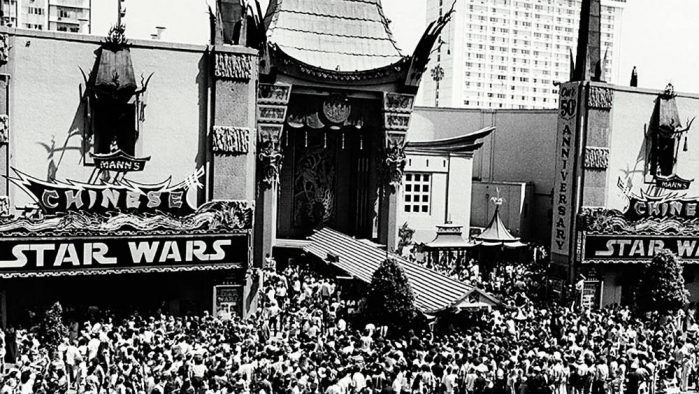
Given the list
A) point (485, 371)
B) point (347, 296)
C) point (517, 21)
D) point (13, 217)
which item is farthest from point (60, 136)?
point (517, 21)

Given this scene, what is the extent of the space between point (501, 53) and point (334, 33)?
91377 millimetres

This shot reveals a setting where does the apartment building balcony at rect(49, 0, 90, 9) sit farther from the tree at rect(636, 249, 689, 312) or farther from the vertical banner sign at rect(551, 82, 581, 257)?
the tree at rect(636, 249, 689, 312)

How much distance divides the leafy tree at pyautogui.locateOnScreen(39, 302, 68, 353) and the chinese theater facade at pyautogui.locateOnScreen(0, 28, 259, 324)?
1.55 m

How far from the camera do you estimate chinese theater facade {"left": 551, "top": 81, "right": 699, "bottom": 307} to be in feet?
126

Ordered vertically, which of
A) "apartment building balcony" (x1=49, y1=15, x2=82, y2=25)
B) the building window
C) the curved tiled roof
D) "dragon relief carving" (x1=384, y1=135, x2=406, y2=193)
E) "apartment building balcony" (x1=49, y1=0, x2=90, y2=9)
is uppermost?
"apartment building balcony" (x1=49, y1=0, x2=90, y2=9)

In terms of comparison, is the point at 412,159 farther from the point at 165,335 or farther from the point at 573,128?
the point at 165,335

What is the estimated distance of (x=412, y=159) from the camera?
156ft

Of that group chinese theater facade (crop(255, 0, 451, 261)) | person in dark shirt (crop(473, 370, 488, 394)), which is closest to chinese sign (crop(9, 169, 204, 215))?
chinese theater facade (crop(255, 0, 451, 261))

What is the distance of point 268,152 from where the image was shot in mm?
40844

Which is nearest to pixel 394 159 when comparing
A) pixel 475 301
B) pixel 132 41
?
pixel 475 301

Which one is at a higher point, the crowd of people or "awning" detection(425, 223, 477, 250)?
"awning" detection(425, 223, 477, 250)

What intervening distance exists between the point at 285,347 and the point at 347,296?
9.66 m

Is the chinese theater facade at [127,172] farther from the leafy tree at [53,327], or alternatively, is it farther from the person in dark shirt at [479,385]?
the person in dark shirt at [479,385]

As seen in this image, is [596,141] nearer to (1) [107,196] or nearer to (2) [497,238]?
(2) [497,238]
